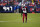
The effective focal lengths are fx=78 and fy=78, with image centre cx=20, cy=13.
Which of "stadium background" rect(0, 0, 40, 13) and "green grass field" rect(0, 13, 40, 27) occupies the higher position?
"stadium background" rect(0, 0, 40, 13)

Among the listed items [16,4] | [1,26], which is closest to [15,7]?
[16,4]

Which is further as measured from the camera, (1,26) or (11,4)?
(11,4)

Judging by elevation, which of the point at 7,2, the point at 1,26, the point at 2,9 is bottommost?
the point at 1,26

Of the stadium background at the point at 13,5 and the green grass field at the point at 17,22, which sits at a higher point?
the stadium background at the point at 13,5

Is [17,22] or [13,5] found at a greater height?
[13,5]

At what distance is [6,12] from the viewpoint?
13.0 feet

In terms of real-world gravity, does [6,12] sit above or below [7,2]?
below

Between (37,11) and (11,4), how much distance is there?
1.37 metres

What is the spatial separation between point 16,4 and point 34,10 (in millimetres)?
951

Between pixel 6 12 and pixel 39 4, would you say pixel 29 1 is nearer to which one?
pixel 39 4

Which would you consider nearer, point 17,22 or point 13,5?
point 17,22

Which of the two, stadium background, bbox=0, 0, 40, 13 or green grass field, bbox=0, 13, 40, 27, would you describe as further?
stadium background, bbox=0, 0, 40, 13

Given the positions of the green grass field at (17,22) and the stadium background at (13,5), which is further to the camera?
the stadium background at (13,5)

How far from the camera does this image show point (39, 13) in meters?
4.11
